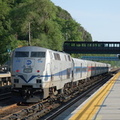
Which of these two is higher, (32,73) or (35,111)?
(32,73)

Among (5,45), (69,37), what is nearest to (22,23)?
(5,45)

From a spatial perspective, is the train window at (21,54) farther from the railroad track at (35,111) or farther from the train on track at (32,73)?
the railroad track at (35,111)

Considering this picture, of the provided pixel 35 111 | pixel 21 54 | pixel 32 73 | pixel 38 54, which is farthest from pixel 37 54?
pixel 35 111

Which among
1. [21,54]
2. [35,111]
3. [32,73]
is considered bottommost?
[35,111]

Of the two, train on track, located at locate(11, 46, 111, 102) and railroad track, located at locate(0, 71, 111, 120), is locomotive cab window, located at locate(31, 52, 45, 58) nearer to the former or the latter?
train on track, located at locate(11, 46, 111, 102)

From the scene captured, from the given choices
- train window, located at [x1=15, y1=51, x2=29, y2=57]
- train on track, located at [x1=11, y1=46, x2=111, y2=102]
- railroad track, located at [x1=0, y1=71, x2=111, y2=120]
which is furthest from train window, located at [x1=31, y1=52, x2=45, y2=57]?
railroad track, located at [x1=0, y1=71, x2=111, y2=120]

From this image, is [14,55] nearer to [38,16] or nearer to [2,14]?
[38,16]

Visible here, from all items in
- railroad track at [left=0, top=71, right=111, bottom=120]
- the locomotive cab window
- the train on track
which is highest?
the locomotive cab window

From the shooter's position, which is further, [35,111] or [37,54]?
[37,54]

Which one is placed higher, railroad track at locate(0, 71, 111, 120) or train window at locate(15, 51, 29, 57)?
train window at locate(15, 51, 29, 57)

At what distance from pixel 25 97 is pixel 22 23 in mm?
41023

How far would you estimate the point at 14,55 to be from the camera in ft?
63.9

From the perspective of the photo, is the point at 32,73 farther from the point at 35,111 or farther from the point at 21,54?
the point at 35,111

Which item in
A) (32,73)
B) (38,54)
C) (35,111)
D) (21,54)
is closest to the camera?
(35,111)
